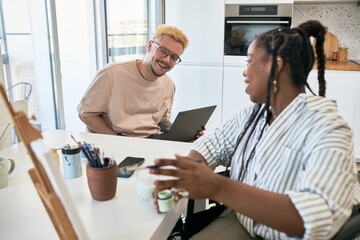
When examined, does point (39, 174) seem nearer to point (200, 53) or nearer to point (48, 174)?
point (48, 174)

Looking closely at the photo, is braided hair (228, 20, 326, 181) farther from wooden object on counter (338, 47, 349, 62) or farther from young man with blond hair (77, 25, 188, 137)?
wooden object on counter (338, 47, 349, 62)

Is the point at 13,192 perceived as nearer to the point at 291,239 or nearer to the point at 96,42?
the point at 291,239

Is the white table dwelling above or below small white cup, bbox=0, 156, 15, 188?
below

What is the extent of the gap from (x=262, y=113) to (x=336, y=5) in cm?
303

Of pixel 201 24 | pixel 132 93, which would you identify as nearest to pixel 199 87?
pixel 201 24

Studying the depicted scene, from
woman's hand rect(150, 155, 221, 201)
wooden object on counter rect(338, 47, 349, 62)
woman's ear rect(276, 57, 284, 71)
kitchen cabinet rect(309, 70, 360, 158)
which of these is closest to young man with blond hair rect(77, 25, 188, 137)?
woman's ear rect(276, 57, 284, 71)

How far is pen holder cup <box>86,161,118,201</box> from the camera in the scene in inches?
39.0

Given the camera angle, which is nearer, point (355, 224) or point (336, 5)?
point (355, 224)

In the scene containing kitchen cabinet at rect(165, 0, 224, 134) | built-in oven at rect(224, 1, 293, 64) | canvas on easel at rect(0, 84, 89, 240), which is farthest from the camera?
kitchen cabinet at rect(165, 0, 224, 134)

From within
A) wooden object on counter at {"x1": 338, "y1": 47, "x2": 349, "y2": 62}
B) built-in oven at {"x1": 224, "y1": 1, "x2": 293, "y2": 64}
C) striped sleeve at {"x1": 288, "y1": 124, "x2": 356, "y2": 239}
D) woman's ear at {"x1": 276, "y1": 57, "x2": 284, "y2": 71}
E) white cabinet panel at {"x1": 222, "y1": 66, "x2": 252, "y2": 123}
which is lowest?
white cabinet panel at {"x1": 222, "y1": 66, "x2": 252, "y2": 123}

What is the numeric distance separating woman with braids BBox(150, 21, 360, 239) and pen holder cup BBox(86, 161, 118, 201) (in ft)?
0.57

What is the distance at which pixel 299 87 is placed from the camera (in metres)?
1.04

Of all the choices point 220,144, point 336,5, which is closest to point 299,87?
point 220,144

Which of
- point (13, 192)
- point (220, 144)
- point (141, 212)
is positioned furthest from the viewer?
point (220, 144)
